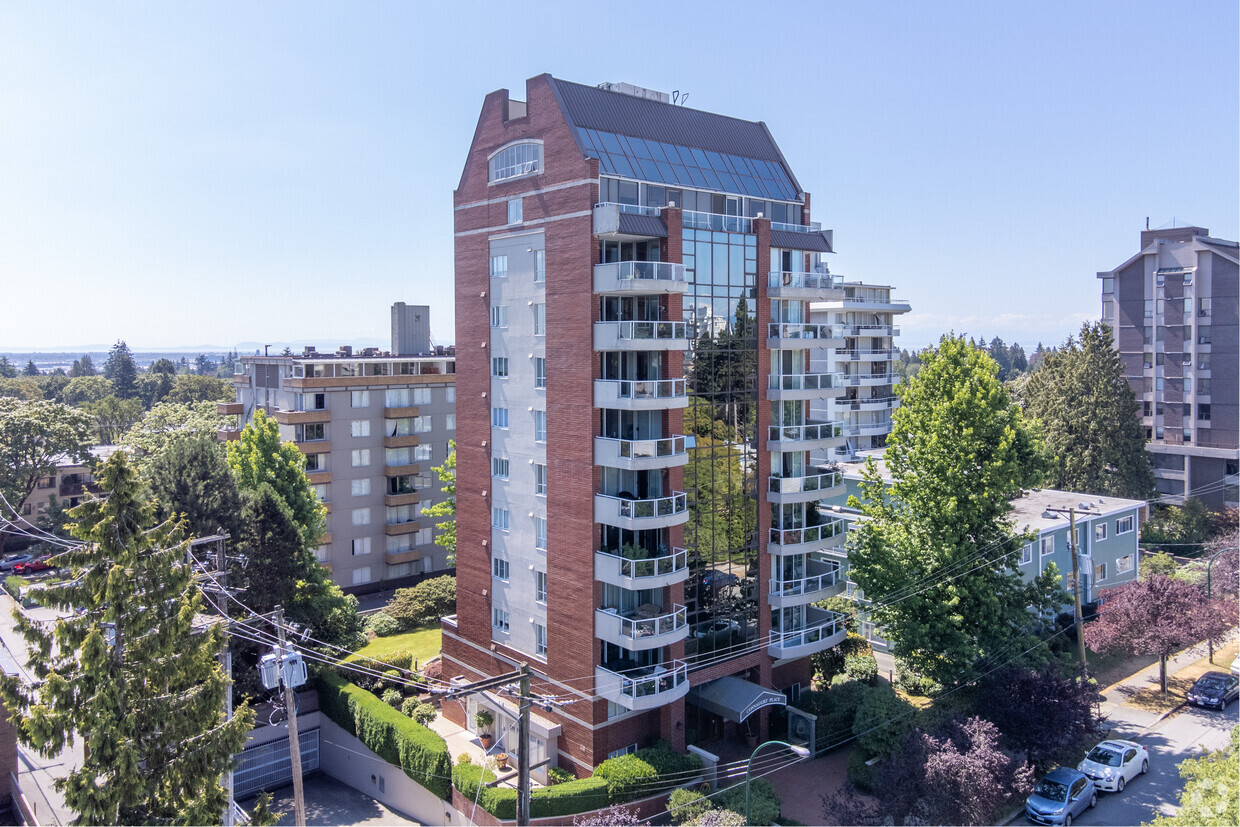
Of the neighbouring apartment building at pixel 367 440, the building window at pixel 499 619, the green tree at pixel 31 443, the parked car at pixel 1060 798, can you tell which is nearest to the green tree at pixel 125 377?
the green tree at pixel 31 443

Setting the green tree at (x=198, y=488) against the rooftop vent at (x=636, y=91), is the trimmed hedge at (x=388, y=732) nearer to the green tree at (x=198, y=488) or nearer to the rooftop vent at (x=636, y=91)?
the green tree at (x=198, y=488)

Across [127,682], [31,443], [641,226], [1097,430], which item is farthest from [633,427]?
[31,443]

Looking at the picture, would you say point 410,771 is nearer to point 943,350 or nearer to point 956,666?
point 956,666

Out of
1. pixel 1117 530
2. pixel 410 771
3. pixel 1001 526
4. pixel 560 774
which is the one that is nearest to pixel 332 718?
pixel 410 771

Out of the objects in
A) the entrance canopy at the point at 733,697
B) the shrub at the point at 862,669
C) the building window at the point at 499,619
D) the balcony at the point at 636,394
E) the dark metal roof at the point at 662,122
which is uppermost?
the dark metal roof at the point at 662,122

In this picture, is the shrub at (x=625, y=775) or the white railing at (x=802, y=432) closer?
the shrub at (x=625, y=775)

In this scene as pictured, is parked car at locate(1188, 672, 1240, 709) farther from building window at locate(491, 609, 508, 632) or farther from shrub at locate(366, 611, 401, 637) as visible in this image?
shrub at locate(366, 611, 401, 637)

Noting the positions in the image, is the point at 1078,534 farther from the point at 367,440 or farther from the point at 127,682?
the point at 127,682

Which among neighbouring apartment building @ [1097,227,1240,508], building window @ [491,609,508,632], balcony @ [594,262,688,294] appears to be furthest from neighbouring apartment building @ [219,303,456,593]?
neighbouring apartment building @ [1097,227,1240,508]
